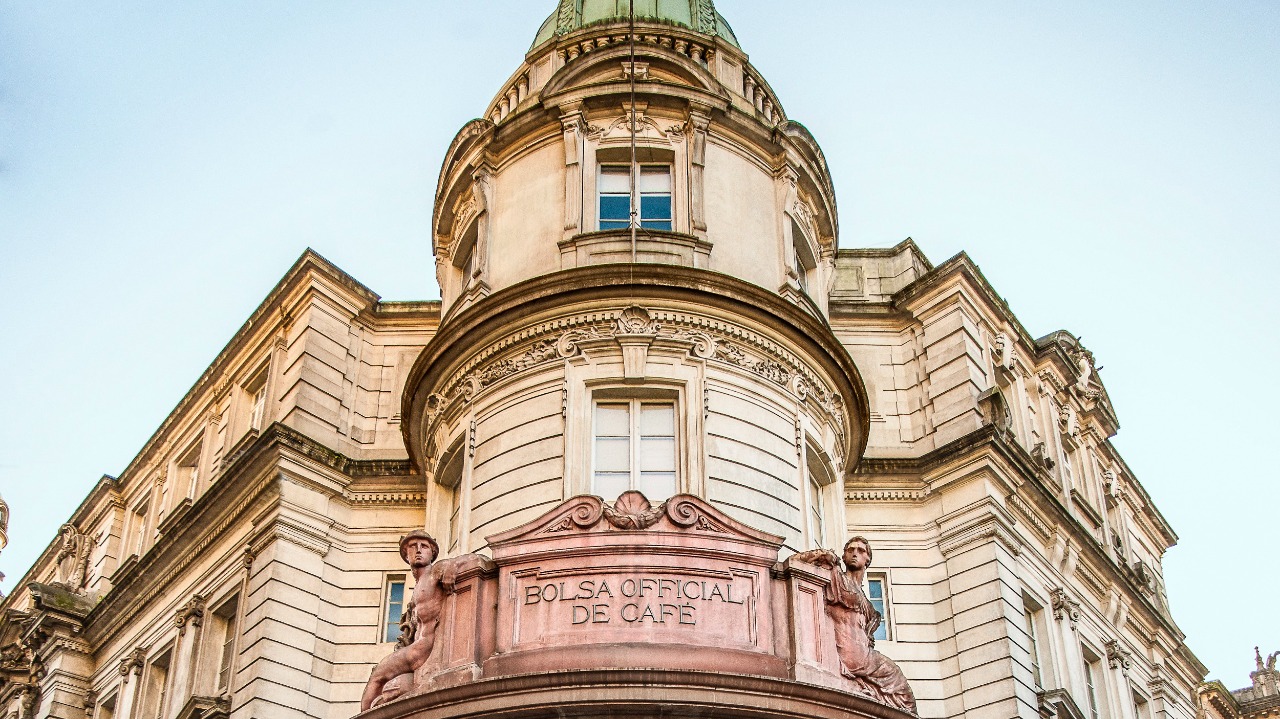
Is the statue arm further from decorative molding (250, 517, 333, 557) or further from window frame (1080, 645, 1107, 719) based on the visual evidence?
window frame (1080, 645, 1107, 719)

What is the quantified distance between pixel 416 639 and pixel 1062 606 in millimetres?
13882

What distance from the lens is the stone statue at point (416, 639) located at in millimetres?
16969

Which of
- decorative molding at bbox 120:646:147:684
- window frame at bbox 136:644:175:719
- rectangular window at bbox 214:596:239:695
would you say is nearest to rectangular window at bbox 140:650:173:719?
window frame at bbox 136:644:175:719

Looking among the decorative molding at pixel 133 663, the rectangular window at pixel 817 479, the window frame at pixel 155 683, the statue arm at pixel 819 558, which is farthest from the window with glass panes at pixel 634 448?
the decorative molding at pixel 133 663

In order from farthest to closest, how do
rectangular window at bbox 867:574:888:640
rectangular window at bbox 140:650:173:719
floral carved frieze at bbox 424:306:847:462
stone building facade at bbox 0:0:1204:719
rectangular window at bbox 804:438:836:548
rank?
rectangular window at bbox 140:650:173:719, rectangular window at bbox 867:574:888:640, rectangular window at bbox 804:438:836:548, floral carved frieze at bbox 424:306:847:462, stone building facade at bbox 0:0:1204:719

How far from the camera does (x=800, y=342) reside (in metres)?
22.7

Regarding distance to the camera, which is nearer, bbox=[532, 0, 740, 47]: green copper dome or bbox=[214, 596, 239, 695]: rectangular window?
bbox=[214, 596, 239, 695]: rectangular window

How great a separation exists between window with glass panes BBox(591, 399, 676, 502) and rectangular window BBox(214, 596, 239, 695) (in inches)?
325

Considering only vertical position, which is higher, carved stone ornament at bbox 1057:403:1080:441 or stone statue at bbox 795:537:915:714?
carved stone ornament at bbox 1057:403:1080:441

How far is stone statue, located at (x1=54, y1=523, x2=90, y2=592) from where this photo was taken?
35.8 m

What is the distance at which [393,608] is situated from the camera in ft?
81.5

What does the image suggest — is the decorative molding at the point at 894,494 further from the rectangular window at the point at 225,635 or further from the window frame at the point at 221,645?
the rectangular window at the point at 225,635

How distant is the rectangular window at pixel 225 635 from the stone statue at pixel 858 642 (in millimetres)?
11857

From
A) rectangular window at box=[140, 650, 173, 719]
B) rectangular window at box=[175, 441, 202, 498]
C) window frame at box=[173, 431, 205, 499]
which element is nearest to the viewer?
rectangular window at box=[140, 650, 173, 719]
